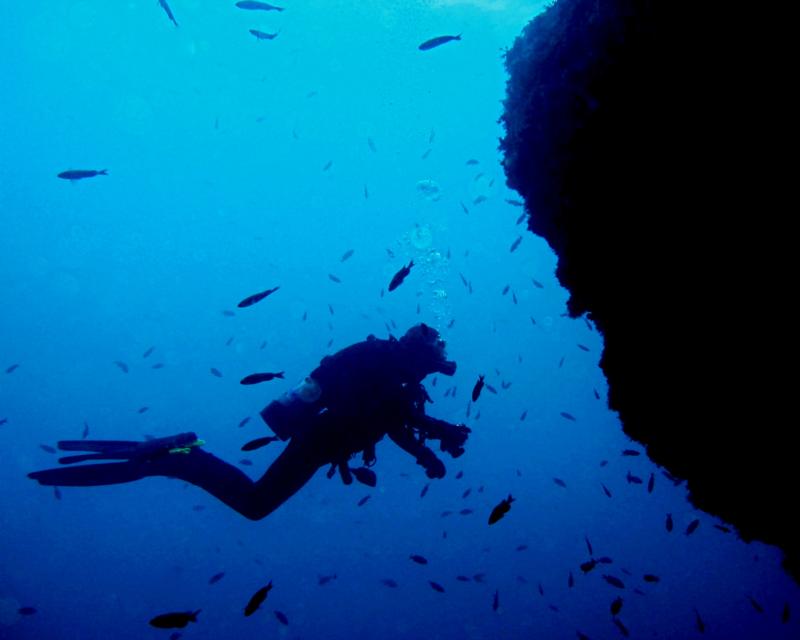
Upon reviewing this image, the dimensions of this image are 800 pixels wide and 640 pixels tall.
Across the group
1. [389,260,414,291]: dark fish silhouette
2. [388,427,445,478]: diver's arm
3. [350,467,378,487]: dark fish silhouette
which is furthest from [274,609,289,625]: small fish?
A: [389,260,414,291]: dark fish silhouette

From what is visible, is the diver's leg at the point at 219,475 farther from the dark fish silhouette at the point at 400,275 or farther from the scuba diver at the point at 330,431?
the dark fish silhouette at the point at 400,275

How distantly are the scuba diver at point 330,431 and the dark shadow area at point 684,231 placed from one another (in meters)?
3.02

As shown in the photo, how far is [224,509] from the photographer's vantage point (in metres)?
73.4

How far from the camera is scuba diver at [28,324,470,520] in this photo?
252 inches

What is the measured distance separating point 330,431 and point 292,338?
9109 cm

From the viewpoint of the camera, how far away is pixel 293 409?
256 inches

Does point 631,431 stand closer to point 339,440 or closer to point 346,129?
point 339,440

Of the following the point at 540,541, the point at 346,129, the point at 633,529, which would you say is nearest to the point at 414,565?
the point at 540,541

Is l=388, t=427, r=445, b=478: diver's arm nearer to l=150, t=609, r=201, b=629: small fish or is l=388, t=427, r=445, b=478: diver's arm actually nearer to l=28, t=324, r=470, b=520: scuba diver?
l=28, t=324, r=470, b=520: scuba diver

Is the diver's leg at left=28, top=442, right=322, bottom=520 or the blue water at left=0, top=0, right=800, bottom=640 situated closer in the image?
the diver's leg at left=28, top=442, right=322, bottom=520

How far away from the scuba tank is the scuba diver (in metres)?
0.01

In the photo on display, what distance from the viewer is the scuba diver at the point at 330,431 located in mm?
6395

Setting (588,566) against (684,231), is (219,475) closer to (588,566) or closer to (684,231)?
(588,566)

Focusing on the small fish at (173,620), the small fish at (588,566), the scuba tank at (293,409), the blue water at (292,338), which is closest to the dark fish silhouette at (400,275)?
the scuba tank at (293,409)
